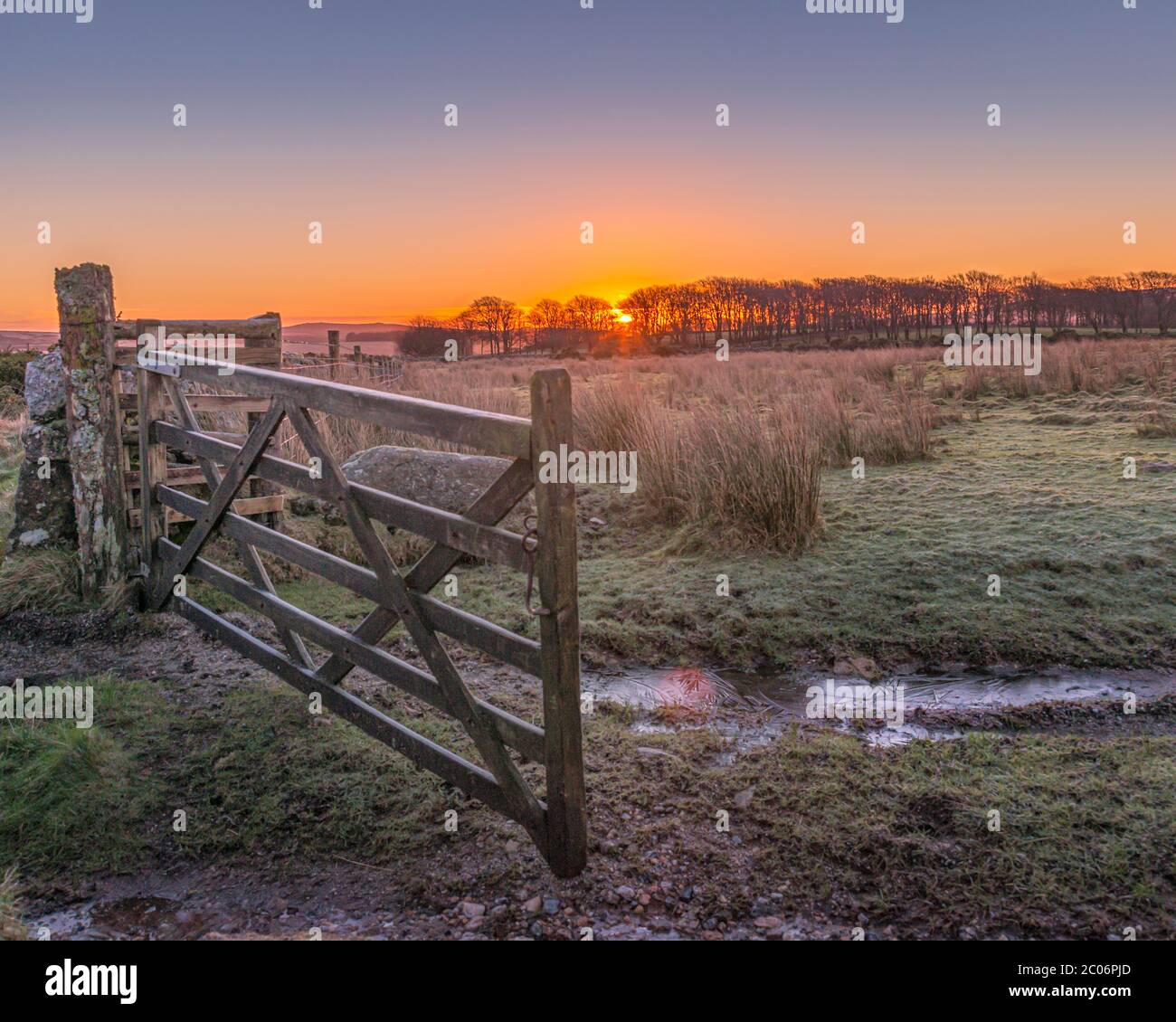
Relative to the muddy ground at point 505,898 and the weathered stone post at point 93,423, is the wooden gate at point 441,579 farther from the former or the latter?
the weathered stone post at point 93,423

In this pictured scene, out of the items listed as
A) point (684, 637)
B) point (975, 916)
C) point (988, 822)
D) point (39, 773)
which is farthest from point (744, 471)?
point (39, 773)

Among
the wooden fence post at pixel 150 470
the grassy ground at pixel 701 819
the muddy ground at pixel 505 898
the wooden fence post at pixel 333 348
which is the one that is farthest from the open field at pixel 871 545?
the wooden fence post at pixel 333 348

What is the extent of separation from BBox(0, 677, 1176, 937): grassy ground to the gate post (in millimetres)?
234

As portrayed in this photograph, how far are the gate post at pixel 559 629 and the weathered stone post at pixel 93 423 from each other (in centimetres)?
430

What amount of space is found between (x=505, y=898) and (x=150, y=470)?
13.4 ft

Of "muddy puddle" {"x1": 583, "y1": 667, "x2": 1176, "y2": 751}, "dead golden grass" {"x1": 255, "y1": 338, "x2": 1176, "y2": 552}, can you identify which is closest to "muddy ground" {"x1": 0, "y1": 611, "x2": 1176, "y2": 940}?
"muddy puddle" {"x1": 583, "y1": 667, "x2": 1176, "y2": 751}

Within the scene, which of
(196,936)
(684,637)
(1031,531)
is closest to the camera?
(196,936)

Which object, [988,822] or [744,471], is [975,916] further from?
[744,471]

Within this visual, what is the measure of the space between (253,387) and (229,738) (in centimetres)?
175

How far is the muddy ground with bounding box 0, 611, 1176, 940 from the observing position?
2.92 m

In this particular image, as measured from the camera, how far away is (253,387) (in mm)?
4289

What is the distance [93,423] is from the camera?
6008 mm

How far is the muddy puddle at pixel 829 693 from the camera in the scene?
4.53 m
